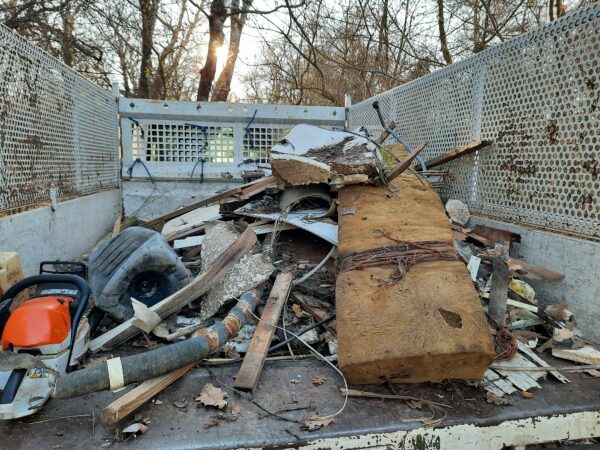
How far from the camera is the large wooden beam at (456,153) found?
360 centimetres

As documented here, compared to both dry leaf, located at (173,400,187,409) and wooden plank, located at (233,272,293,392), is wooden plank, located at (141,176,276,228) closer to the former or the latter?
wooden plank, located at (233,272,293,392)

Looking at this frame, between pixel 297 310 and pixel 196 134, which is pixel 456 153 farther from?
pixel 196 134

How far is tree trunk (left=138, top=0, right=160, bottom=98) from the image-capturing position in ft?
37.3

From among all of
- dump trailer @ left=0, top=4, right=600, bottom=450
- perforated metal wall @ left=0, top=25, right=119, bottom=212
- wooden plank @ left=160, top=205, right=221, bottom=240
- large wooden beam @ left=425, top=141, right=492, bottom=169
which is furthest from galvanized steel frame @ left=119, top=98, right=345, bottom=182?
large wooden beam @ left=425, top=141, right=492, bottom=169

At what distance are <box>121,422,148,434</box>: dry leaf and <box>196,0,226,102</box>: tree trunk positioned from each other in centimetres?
973

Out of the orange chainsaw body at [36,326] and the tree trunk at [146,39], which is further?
the tree trunk at [146,39]

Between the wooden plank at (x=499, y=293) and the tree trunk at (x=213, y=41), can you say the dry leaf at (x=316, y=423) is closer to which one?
the wooden plank at (x=499, y=293)

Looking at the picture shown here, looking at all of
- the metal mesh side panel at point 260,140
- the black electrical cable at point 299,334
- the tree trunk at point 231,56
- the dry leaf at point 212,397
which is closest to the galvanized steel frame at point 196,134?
the metal mesh side panel at point 260,140

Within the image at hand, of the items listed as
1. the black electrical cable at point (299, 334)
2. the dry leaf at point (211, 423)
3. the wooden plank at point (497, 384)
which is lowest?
the dry leaf at point (211, 423)

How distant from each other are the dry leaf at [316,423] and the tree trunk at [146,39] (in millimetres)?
12621

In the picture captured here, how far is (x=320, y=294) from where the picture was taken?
121 inches

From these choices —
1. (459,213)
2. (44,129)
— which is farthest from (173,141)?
(459,213)

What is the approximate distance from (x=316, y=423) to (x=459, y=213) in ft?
9.10

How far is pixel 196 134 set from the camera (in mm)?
6426
